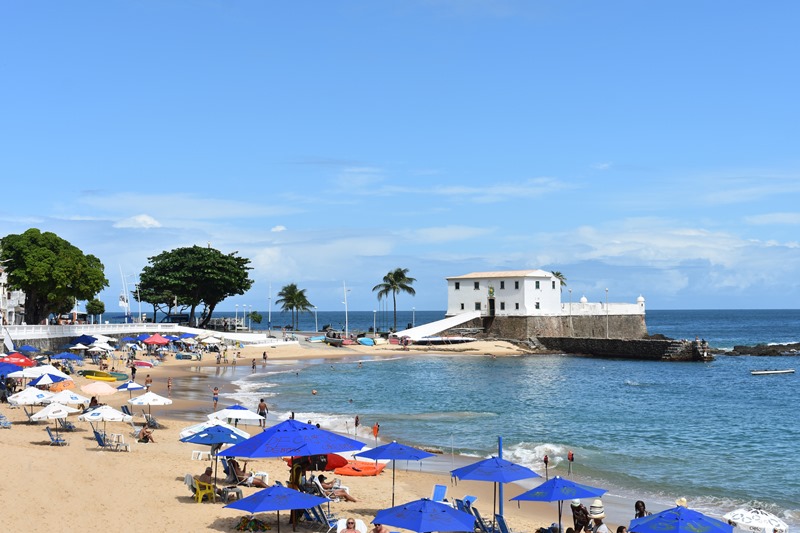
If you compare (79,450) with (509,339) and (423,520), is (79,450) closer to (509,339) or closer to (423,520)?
(423,520)

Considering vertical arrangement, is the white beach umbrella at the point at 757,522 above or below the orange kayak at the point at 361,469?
above

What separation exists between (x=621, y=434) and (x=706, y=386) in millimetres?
23903

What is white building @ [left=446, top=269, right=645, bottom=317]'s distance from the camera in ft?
267

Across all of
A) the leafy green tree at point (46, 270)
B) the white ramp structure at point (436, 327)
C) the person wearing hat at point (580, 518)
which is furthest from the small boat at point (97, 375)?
the white ramp structure at point (436, 327)

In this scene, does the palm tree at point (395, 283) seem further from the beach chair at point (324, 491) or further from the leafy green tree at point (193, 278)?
the beach chair at point (324, 491)

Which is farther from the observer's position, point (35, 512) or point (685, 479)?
point (685, 479)

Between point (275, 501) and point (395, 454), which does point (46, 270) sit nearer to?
point (395, 454)

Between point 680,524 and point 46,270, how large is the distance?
161 feet

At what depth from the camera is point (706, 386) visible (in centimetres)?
5266

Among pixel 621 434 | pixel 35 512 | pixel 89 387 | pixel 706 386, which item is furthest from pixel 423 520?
pixel 706 386

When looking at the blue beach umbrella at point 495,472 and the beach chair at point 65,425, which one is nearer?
the blue beach umbrella at point 495,472

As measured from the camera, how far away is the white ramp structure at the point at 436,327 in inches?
3214

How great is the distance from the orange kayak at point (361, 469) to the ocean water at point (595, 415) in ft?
15.1

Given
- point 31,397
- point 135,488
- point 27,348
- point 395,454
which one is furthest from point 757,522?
point 27,348
